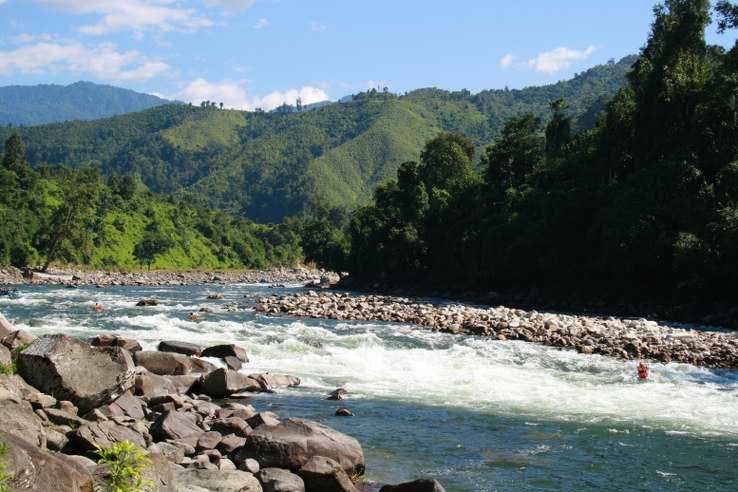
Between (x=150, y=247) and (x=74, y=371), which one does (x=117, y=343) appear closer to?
(x=74, y=371)

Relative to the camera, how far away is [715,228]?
123ft

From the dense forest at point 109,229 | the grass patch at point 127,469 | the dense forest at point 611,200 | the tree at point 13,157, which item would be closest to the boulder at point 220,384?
the grass patch at point 127,469

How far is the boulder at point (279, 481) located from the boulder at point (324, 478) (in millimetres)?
123

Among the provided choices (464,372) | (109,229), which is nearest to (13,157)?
(109,229)

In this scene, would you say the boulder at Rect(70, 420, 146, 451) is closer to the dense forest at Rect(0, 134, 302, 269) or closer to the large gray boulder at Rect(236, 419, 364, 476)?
the large gray boulder at Rect(236, 419, 364, 476)

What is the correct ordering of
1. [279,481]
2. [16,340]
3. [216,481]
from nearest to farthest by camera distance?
[216,481]
[279,481]
[16,340]

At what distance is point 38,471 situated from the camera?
7.30m

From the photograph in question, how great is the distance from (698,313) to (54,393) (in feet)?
116

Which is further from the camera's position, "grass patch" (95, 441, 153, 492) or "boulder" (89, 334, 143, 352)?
"boulder" (89, 334, 143, 352)

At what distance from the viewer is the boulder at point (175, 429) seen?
12.7 meters

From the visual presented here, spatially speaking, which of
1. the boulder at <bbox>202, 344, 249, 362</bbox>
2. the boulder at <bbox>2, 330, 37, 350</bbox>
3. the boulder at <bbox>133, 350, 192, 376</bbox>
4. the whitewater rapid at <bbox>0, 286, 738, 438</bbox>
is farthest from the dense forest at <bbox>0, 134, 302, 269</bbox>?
the boulder at <bbox>2, 330, 37, 350</bbox>

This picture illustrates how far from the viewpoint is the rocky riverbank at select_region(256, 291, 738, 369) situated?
25672mm

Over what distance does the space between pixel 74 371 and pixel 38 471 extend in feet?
20.9

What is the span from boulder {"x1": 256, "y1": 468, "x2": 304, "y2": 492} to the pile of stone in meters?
0.02
